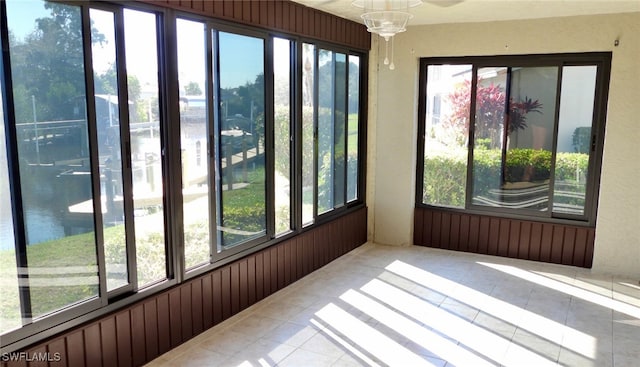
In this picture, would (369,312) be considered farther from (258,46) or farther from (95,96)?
(95,96)

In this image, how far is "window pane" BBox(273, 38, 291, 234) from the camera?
13.4 ft

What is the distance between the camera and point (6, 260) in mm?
2326

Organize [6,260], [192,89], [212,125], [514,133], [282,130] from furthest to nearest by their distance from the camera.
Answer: [514,133], [282,130], [212,125], [192,89], [6,260]

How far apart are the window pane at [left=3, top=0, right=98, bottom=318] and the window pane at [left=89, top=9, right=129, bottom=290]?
97mm

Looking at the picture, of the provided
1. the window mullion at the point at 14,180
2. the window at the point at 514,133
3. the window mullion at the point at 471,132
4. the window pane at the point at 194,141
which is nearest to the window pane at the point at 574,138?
the window at the point at 514,133

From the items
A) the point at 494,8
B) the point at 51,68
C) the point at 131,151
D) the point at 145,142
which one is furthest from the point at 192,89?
the point at 494,8

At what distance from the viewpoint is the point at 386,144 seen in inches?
223

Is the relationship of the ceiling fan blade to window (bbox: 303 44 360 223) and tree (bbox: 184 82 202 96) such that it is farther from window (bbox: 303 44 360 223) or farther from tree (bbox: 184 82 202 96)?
tree (bbox: 184 82 202 96)

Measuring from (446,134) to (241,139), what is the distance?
8.89 ft


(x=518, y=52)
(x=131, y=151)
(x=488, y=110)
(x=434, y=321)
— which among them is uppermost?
(x=518, y=52)

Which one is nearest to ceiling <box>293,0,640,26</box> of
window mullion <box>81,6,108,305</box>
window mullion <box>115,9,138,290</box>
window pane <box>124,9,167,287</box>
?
window pane <box>124,9,167,287</box>

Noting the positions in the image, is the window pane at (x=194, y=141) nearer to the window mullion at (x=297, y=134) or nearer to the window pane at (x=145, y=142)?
the window pane at (x=145, y=142)

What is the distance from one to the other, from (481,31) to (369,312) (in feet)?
10.3

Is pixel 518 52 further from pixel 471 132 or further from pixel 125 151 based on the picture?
pixel 125 151
